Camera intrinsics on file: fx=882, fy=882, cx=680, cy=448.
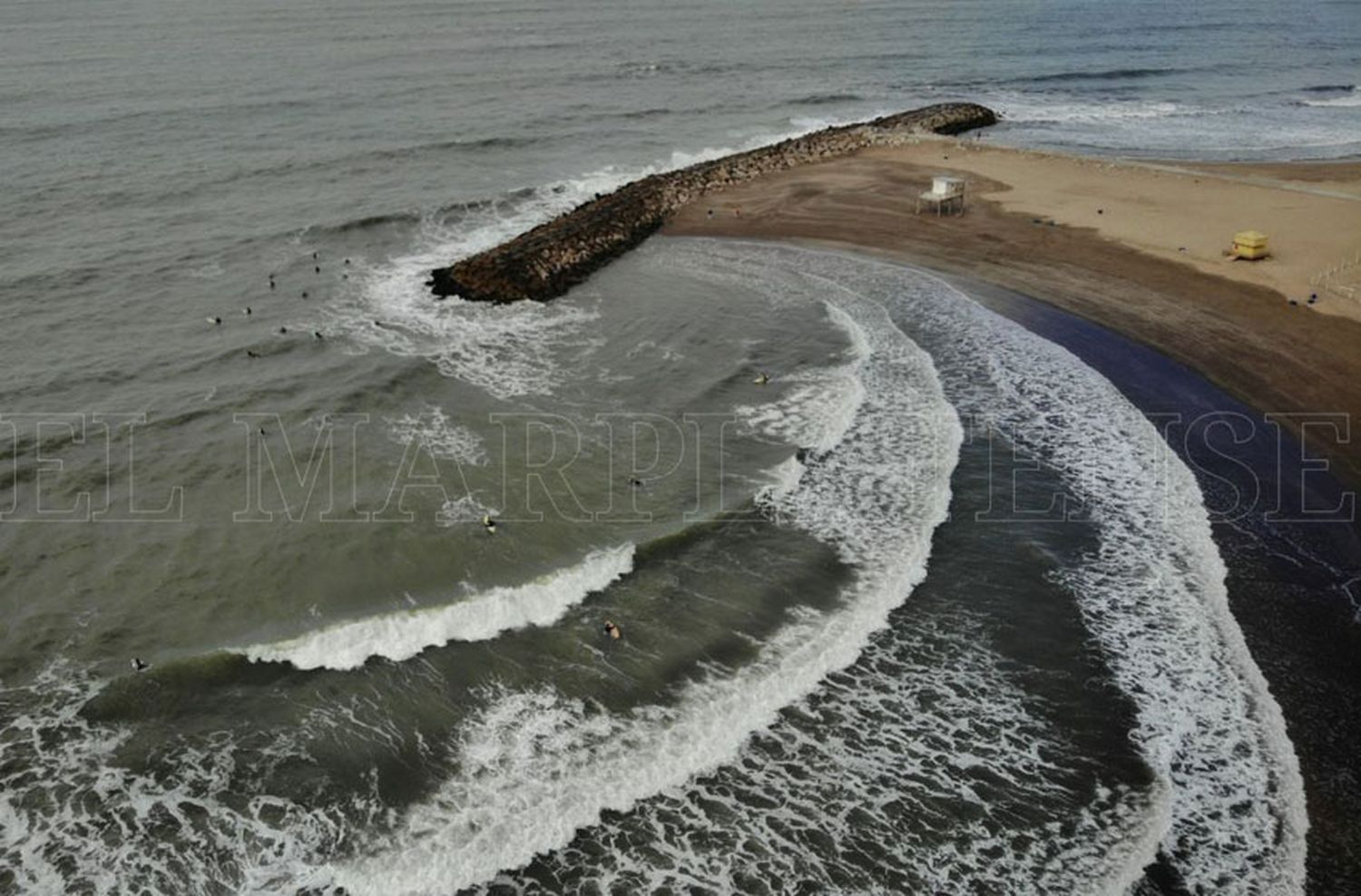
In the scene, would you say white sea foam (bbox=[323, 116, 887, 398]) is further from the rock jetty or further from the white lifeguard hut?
the white lifeguard hut

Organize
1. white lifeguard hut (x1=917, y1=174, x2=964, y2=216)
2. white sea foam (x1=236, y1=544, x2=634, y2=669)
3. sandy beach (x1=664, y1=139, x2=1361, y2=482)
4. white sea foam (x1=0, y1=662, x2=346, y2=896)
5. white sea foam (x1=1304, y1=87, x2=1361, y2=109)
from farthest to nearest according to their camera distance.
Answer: white sea foam (x1=1304, y1=87, x2=1361, y2=109), white lifeguard hut (x1=917, y1=174, x2=964, y2=216), sandy beach (x1=664, y1=139, x2=1361, y2=482), white sea foam (x1=236, y1=544, x2=634, y2=669), white sea foam (x1=0, y1=662, x2=346, y2=896)

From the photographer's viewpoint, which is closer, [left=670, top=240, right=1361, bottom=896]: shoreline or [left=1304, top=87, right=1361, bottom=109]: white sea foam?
[left=670, top=240, right=1361, bottom=896]: shoreline

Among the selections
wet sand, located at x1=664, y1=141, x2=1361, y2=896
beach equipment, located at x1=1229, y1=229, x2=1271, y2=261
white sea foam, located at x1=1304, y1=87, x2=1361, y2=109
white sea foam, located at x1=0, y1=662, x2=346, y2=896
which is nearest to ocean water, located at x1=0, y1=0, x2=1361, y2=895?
white sea foam, located at x1=0, y1=662, x2=346, y2=896

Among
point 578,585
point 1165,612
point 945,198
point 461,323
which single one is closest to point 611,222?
point 461,323

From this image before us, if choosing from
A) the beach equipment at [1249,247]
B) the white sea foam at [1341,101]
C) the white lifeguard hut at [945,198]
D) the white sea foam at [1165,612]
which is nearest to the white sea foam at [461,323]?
the white sea foam at [1165,612]

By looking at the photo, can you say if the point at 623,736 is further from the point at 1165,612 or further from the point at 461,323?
the point at 461,323

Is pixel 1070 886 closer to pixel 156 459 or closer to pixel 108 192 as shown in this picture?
pixel 156 459
